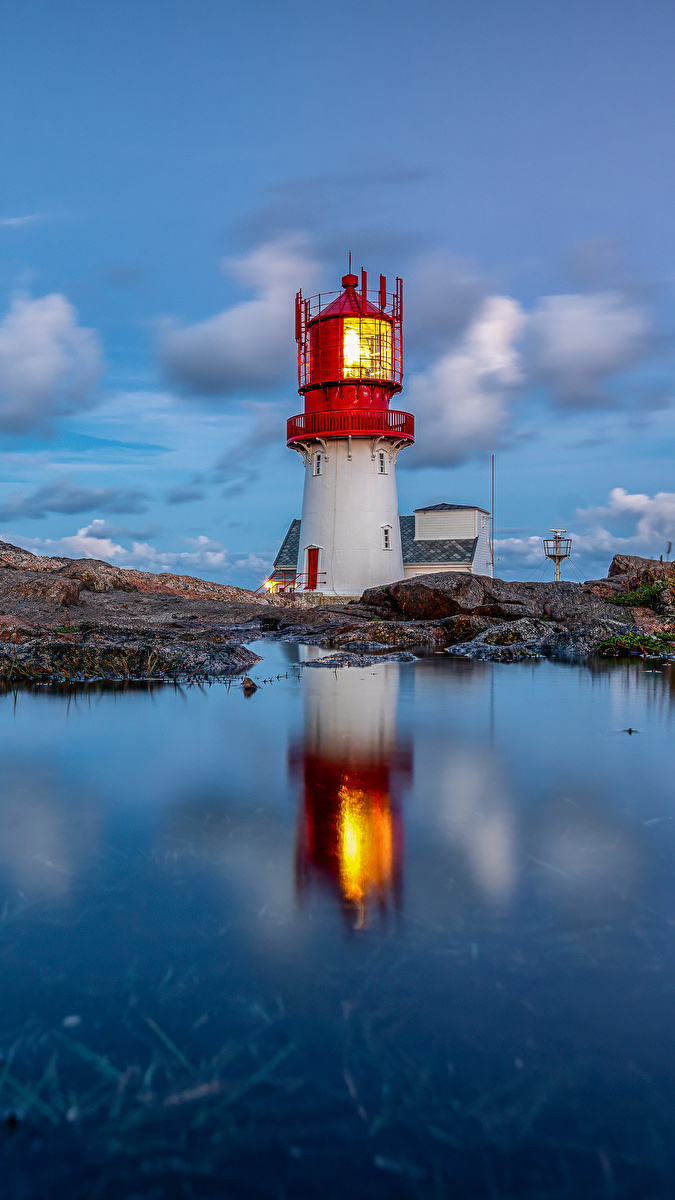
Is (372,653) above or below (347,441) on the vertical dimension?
below

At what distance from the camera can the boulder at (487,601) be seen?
774 inches

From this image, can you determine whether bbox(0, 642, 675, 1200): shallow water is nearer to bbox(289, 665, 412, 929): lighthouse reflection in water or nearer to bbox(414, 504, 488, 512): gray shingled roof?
bbox(289, 665, 412, 929): lighthouse reflection in water

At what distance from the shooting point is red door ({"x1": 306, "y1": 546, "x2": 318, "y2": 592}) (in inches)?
1250

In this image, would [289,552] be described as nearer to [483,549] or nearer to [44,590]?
[483,549]

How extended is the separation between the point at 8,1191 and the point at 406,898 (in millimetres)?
1768

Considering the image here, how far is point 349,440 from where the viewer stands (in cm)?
3044

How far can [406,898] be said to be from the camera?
3.19m

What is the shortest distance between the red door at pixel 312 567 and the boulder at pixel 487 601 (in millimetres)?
9396

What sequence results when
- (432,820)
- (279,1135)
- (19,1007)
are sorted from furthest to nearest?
(432,820), (19,1007), (279,1135)

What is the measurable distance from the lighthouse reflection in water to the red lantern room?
23197 mm

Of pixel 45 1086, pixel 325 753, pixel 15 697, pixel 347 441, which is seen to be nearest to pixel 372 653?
pixel 15 697

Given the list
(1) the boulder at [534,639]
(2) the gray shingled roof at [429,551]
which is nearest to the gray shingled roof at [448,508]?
(2) the gray shingled roof at [429,551]

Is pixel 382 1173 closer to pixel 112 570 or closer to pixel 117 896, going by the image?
pixel 117 896

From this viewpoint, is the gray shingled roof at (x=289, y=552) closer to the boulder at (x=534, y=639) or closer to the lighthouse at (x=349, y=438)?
the lighthouse at (x=349, y=438)
